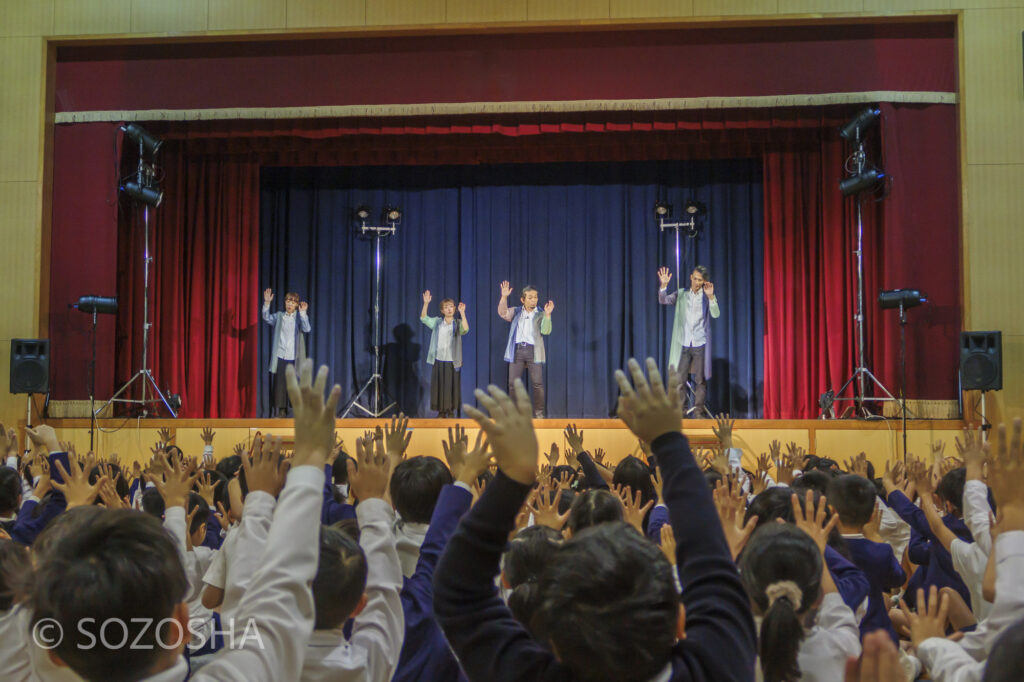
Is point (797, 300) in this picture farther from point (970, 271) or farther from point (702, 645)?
point (702, 645)

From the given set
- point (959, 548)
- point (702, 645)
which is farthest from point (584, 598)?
point (959, 548)

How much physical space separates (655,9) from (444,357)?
4347mm

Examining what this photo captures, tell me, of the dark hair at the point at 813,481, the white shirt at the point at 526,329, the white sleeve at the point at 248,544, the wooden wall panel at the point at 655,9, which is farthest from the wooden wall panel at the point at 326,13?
the white sleeve at the point at 248,544

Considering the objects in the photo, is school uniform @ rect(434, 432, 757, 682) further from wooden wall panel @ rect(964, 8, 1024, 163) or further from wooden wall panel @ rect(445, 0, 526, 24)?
wooden wall panel @ rect(964, 8, 1024, 163)

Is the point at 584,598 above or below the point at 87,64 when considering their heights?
below

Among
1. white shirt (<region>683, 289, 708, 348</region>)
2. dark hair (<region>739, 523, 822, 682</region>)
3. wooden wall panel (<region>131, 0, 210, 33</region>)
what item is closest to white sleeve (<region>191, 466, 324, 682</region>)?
dark hair (<region>739, 523, 822, 682</region>)

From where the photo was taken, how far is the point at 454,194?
39.8 feet

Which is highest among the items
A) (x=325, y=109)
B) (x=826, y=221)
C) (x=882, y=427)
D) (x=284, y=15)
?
(x=284, y=15)

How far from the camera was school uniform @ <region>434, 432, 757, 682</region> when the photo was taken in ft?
4.00

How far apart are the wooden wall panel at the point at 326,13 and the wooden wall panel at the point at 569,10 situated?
1.70m

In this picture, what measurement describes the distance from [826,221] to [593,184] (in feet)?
9.52

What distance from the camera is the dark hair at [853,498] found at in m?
3.11

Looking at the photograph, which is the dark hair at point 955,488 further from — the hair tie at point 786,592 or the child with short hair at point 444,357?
the child with short hair at point 444,357

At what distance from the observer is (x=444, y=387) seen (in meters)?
11.1
